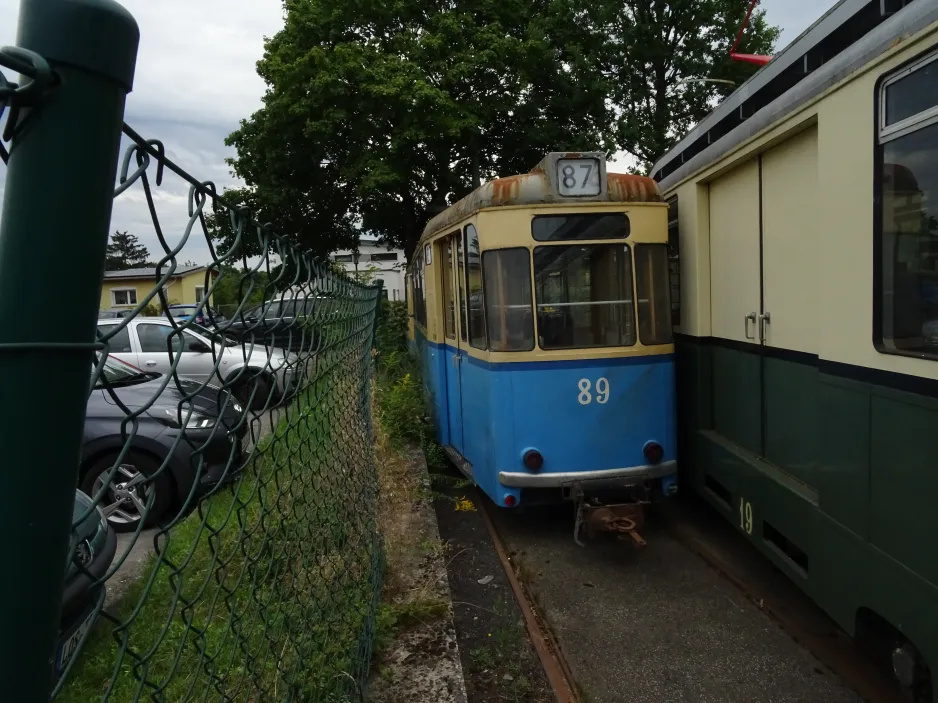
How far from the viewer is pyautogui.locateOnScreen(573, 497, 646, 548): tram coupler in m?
5.12

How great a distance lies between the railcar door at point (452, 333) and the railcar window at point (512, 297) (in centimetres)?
98

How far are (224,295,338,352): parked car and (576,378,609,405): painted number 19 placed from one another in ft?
7.60

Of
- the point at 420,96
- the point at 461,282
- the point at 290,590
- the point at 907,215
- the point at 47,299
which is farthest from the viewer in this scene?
the point at 420,96

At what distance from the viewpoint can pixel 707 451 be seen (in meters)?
5.23

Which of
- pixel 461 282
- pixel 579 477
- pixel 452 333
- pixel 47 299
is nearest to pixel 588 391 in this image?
pixel 579 477

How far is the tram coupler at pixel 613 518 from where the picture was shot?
201 inches

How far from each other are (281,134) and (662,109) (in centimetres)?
1087

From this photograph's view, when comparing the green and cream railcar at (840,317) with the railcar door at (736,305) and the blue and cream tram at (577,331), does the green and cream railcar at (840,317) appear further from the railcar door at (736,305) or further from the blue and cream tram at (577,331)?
the blue and cream tram at (577,331)

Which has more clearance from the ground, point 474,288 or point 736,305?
point 474,288

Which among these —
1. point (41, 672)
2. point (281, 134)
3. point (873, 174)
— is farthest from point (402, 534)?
point (281, 134)

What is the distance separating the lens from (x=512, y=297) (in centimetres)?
534

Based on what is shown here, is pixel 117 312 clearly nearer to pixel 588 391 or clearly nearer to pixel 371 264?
pixel 588 391

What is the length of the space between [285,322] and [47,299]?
1858mm

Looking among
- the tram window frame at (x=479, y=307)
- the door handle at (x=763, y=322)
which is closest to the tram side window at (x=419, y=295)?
the tram window frame at (x=479, y=307)
